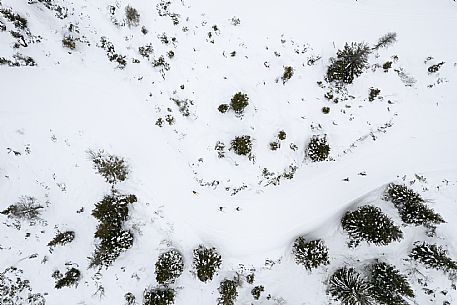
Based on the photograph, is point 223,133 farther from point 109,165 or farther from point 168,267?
point 168,267

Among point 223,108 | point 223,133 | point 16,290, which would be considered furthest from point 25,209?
point 223,108

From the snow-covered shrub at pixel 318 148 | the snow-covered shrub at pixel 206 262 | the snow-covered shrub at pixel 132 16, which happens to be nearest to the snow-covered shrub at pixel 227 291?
the snow-covered shrub at pixel 206 262

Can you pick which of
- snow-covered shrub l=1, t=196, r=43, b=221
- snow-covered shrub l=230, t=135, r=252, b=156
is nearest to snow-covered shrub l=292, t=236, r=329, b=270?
snow-covered shrub l=230, t=135, r=252, b=156

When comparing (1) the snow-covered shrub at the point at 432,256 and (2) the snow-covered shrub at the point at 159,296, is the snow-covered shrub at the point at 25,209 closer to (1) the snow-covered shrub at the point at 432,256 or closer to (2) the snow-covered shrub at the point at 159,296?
(2) the snow-covered shrub at the point at 159,296

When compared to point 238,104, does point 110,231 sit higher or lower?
lower

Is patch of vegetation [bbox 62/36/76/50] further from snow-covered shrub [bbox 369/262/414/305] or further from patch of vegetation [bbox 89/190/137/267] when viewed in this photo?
snow-covered shrub [bbox 369/262/414/305]

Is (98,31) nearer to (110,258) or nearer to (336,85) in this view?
(110,258)

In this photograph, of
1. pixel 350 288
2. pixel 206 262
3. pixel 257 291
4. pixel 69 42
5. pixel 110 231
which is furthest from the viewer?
pixel 257 291
